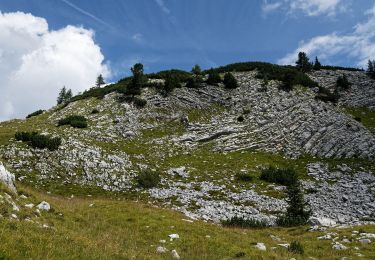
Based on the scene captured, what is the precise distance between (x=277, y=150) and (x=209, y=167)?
502 inches

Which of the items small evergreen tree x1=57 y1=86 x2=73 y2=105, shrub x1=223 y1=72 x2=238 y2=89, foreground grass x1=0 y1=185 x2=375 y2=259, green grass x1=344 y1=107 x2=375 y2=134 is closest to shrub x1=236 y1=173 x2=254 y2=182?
foreground grass x1=0 y1=185 x2=375 y2=259

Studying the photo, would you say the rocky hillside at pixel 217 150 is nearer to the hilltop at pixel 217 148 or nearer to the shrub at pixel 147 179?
the hilltop at pixel 217 148

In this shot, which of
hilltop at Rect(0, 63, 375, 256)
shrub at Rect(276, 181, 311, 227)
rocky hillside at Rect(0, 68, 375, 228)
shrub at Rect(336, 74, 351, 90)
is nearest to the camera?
shrub at Rect(276, 181, 311, 227)

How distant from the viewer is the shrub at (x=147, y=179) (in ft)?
106

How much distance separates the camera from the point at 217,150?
46.1m

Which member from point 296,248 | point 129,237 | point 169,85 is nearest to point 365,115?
point 169,85

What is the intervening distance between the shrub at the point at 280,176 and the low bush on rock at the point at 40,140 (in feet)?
72.4

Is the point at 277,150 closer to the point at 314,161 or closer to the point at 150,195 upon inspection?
the point at 314,161

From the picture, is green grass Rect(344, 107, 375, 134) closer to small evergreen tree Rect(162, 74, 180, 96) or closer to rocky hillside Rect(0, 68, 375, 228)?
rocky hillside Rect(0, 68, 375, 228)

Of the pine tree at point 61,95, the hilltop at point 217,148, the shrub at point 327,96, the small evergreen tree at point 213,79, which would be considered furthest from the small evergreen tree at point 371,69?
the pine tree at point 61,95

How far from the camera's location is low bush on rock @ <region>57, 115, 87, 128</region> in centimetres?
4738

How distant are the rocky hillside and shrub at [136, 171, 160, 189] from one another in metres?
0.59

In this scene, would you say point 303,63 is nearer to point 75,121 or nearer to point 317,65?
point 317,65

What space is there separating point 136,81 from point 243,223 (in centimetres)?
4056
